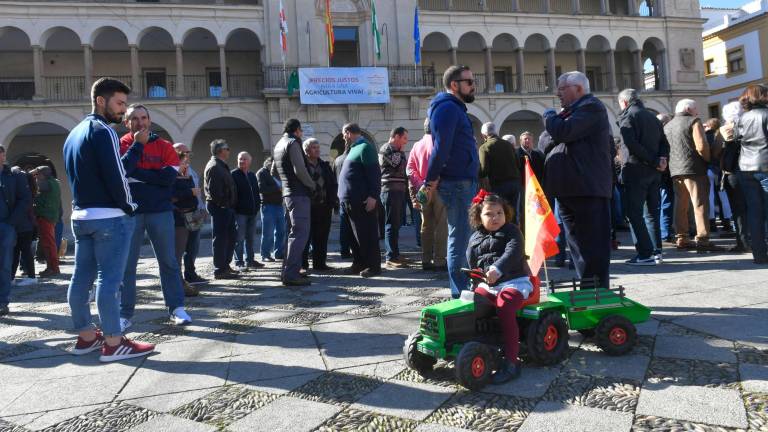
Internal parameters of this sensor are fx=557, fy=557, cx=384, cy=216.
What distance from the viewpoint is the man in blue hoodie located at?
4.22 meters

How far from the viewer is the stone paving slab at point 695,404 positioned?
7.34 feet

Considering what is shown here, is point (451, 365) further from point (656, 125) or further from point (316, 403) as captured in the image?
point (656, 125)

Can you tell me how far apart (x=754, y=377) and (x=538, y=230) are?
1318 mm

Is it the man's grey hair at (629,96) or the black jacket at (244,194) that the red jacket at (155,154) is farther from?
the man's grey hair at (629,96)

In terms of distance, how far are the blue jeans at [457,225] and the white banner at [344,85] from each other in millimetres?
17915

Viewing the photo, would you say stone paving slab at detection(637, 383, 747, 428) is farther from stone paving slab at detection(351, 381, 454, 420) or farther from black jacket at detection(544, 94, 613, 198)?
black jacket at detection(544, 94, 613, 198)

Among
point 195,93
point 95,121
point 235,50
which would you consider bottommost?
point 95,121

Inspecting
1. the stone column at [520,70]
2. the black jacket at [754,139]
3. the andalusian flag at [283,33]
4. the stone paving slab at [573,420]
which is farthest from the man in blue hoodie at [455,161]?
the stone column at [520,70]

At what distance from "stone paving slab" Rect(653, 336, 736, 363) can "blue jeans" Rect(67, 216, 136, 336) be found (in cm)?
335

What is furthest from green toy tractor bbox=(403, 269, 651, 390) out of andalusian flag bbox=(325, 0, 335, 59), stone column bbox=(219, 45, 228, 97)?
stone column bbox=(219, 45, 228, 97)

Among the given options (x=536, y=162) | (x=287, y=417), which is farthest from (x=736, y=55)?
(x=287, y=417)

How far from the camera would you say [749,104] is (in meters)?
5.86

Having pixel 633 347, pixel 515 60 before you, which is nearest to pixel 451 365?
pixel 633 347

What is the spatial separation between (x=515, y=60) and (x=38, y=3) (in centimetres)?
2012
